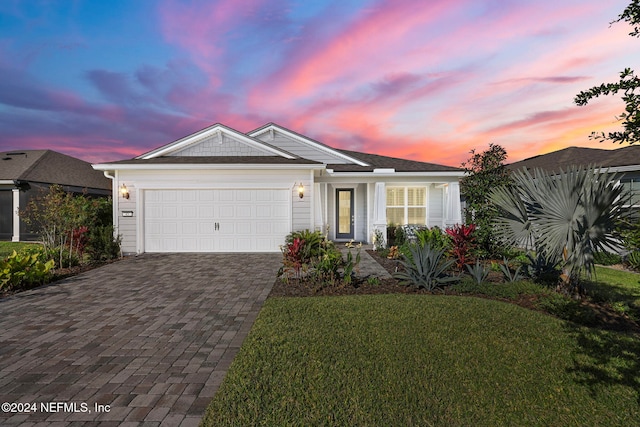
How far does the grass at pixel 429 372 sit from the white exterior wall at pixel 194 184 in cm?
702

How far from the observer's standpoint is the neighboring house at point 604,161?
10953 millimetres

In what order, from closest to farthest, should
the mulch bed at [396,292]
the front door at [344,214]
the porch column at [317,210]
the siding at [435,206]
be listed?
1. the mulch bed at [396,292]
2. the porch column at [317,210]
3. the siding at [435,206]
4. the front door at [344,214]

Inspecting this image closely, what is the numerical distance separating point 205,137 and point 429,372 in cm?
1209

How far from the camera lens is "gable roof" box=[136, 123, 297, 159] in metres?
12.2

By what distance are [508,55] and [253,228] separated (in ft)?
34.8

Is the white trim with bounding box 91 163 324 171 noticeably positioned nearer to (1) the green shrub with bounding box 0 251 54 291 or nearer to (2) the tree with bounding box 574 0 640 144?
(1) the green shrub with bounding box 0 251 54 291

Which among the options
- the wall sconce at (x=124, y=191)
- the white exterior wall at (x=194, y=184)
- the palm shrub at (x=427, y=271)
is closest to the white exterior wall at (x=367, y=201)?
the white exterior wall at (x=194, y=184)

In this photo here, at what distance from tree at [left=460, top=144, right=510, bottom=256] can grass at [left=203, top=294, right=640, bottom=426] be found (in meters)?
3.79

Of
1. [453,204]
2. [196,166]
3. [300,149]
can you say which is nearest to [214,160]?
[196,166]

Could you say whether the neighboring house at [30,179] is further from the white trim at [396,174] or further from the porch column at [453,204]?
the porch column at [453,204]

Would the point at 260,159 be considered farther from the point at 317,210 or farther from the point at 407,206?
the point at 407,206

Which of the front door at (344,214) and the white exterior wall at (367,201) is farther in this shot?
the front door at (344,214)

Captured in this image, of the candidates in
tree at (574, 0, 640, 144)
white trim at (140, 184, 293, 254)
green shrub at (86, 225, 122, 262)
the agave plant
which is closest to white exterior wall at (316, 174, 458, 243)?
white trim at (140, 184, 293, 254)


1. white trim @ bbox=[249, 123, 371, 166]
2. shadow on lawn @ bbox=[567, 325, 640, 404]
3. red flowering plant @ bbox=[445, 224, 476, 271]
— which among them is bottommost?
shadow on lawn @ bbox=[567, 325, 640, 404]
